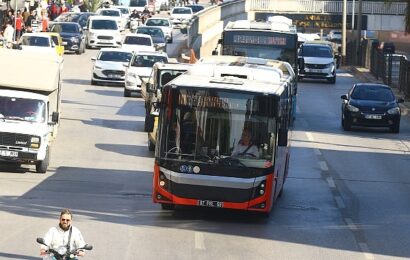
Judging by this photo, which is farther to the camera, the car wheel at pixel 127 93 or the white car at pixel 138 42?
the white car at pixel 138 42

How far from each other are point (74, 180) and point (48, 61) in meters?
6.97

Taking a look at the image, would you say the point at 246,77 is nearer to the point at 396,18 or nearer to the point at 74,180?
the point at 74,180

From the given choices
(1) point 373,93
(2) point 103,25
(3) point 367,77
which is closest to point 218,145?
(1) point 373,93

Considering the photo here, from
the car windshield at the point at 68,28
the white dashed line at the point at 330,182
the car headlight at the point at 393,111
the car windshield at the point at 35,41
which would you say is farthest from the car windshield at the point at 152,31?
the white dashed line at the point at 330,182

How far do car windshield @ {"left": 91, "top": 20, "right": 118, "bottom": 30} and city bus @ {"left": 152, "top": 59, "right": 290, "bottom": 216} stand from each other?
169 ft

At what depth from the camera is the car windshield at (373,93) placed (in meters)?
42.8

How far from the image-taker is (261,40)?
4066cm

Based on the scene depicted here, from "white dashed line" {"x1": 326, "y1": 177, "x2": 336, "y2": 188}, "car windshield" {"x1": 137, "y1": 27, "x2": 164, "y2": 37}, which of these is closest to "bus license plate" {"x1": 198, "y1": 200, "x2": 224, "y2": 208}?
"white dashed line" {"x1": 326, "y1": 177, "x2": 336, "y2": 188}

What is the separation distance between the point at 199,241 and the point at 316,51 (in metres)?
44.3

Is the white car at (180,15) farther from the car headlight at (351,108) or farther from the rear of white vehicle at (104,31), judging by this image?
the car headlight at (351,108)

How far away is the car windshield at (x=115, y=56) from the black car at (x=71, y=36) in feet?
47.1

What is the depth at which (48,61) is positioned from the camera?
3347 cm

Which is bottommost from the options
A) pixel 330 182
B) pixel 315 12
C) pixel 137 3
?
pixel 330 182

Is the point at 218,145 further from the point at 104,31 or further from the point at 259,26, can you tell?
the point at 104,31
